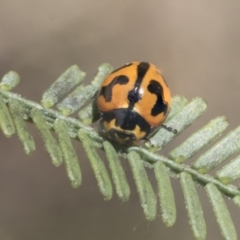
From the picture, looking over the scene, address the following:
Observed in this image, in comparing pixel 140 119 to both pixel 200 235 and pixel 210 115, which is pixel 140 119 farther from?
pixel 210 115

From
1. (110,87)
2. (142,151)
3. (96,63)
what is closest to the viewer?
(142,151)

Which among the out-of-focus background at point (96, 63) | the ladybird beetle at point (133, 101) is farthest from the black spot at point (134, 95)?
the out-of-focus background at point (96, 63)

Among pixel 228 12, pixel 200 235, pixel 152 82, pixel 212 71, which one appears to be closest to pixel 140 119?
pixel 152 82

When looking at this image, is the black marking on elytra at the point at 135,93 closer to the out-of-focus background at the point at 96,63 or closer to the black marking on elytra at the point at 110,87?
the black marking on elytra at the point at 110,87

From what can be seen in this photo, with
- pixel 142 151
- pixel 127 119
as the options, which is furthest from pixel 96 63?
pixel 142 151

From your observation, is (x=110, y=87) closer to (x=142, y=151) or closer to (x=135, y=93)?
(x=135, y=93)

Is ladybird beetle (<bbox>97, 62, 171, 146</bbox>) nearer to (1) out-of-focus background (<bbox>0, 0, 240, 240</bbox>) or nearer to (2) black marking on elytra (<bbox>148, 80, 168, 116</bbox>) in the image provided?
(2) black marking on elytra (<bbox>148, 80, 168, 116</bbox>)
